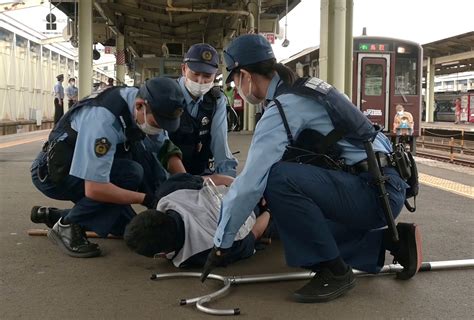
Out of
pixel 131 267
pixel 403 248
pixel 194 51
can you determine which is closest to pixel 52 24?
pixel 194 51

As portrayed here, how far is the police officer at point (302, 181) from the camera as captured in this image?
8.00ft

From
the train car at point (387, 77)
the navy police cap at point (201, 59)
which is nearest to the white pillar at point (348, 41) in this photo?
the train car at point (387, 77)

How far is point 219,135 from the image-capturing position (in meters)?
3.89

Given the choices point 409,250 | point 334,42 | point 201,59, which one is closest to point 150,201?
point 201,59

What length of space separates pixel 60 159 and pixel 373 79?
33.7 feet

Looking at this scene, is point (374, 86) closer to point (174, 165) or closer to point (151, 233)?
point (174, 165)

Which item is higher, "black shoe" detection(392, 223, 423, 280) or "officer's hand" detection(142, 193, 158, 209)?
"officer's hand" detection(142, 193, 158, 209)

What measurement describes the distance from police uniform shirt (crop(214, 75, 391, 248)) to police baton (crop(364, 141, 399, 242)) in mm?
280

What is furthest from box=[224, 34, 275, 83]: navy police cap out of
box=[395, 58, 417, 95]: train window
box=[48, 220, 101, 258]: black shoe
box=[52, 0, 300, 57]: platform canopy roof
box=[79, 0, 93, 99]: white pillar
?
box=[52, 0, 300, 57]: platform canopy roof

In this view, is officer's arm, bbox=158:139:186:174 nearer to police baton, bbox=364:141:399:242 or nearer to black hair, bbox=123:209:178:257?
black hair, bbox=123:209:178:257

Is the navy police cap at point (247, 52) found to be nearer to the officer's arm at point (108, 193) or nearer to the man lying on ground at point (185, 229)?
the man lying on ground at point (185, 229)

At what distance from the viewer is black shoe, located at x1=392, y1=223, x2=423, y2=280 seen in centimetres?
276

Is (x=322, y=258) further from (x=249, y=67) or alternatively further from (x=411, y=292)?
(x=249, y=67)

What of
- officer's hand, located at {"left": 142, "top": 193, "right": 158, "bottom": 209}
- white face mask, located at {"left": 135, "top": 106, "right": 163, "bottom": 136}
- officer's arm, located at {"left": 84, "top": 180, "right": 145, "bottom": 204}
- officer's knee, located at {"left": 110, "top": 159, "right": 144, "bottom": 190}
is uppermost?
white face mask, located at {"left": 135, "top": 106, "right": 163, "bottom": 136}
